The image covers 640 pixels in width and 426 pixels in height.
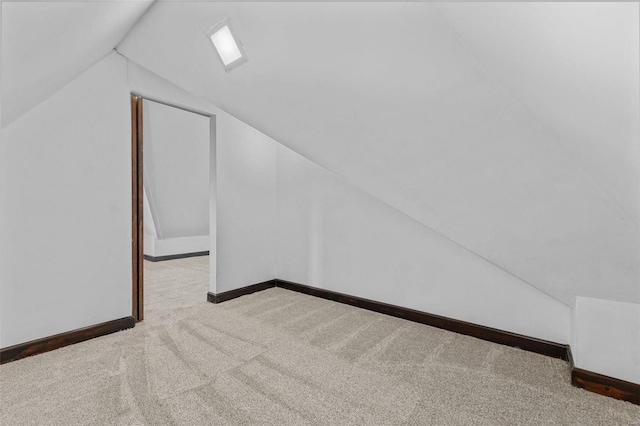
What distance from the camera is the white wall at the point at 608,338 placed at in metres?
1.69

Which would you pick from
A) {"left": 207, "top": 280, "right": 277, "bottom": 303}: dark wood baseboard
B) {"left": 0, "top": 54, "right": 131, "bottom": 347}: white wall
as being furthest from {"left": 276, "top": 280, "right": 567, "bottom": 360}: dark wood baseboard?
{"left": 0, "top": 54, "right": 131, "bottom": 347}: white wall

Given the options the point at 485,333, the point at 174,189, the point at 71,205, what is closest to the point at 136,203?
the point at 71,205

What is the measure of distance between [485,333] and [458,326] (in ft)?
0.69

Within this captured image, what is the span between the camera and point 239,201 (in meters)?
3.68

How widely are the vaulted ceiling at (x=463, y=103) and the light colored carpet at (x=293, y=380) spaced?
27.5 inches

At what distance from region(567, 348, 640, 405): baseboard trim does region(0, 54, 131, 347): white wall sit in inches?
135

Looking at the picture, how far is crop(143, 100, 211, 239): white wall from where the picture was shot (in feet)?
17.5

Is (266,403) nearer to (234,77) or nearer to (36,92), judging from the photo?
(234,77)

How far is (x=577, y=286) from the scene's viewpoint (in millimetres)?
1795

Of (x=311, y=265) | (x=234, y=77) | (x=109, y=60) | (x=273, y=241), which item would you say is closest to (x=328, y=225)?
(x=311, y=265)

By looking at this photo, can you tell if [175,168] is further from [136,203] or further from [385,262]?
[385,262]

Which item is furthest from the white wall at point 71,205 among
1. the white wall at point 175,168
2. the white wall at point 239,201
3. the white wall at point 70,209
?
the white wall at point 175,168

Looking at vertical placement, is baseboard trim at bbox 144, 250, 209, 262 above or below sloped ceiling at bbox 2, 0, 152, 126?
below

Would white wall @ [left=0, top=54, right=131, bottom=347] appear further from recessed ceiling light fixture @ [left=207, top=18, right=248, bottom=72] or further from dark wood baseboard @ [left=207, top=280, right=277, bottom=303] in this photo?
recessed ceiling light fixture @ [left=207, top=18, right=248, bottom=72]
